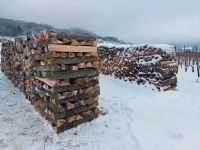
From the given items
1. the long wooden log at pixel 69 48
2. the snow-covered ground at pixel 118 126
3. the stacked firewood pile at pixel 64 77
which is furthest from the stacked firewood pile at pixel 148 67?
the long wooden log at pixel 69 48

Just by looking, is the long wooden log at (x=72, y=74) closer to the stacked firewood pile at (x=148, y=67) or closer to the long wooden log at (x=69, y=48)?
the long wooden log at (x=69, y=48)

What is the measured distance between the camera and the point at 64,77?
5.79 meters

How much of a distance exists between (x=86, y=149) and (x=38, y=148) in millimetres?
884

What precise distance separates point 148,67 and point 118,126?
12.8ft

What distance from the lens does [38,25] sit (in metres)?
68.5

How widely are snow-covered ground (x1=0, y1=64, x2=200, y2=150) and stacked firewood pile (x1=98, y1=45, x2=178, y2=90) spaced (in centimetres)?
95

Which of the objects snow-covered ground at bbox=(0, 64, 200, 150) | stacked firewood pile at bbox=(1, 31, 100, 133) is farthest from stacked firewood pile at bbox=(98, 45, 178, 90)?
stacked firewood pile at bbox=(1, 31, 100, 133)

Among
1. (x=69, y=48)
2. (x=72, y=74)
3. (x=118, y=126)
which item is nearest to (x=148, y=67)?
(x=118, y=126)

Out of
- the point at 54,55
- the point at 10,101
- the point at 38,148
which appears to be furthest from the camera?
the point at 10,101

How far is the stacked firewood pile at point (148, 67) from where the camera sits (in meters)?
9.63

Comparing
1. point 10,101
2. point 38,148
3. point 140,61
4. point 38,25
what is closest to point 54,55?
point 38,148

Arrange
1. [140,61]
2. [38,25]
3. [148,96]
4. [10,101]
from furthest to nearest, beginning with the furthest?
[38,25] → [140,61] → [148,96] → [10,101]

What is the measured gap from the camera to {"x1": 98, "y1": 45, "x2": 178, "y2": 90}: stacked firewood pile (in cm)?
963

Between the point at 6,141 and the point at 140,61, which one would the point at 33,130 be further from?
the point at 140,61
